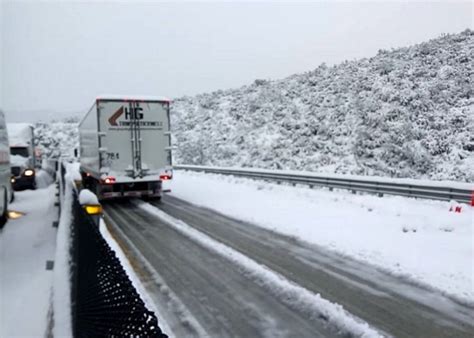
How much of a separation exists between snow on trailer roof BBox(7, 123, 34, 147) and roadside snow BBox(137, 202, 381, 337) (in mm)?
19603

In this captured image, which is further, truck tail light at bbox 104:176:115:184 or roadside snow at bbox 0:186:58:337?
truck tail light at bbox 104:176:115:184

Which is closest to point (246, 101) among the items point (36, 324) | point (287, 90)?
point (287, 90)

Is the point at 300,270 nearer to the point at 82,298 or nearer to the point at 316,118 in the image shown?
the point at 82,298

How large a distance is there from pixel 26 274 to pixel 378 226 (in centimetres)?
848

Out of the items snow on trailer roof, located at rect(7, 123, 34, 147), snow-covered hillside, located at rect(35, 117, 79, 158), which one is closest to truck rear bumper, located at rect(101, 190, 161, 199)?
snow on trailer roof, located at rect(7, 123, 34, 147)

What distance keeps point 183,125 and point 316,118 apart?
70.7ft

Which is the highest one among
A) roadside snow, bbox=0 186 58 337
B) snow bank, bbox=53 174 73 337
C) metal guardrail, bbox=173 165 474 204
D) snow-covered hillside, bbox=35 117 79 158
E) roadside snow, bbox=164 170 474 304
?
snow-covered hillside, bbox=35 117 79 158

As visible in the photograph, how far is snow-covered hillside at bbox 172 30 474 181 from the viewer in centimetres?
2542

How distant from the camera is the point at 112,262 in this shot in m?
3.32

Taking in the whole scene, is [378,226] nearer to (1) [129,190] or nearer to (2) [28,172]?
(1) [129,190]

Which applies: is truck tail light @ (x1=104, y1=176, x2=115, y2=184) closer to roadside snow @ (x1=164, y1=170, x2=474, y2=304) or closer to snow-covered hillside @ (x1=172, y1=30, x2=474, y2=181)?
roadside snow @ (x1=164, y1=170, x2=474, y2=304)

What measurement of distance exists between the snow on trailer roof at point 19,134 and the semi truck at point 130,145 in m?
10.1

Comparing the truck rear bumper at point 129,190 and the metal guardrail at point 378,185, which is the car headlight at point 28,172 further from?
the metal guardrail at point 378,185

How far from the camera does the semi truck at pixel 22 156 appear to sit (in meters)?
23.1
